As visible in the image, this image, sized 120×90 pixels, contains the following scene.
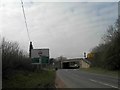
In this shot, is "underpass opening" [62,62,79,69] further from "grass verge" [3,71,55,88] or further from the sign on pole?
"grass verge" [3,71,55,88]

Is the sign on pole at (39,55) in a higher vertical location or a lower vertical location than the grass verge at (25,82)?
higher

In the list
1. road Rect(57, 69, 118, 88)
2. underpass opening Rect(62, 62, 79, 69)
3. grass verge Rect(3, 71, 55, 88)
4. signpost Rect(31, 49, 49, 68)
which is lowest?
road Rect(57, 69, 118, 88)

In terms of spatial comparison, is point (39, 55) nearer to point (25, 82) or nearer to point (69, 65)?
point (25, 82)

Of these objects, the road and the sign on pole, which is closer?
the road

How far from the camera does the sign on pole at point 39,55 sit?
1747 inches

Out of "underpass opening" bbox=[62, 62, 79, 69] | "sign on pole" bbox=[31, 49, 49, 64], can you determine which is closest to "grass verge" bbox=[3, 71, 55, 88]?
"sign on pole" bbox=[31, 49, 49, 64]

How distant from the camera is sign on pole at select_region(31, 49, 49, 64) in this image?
44.4 m

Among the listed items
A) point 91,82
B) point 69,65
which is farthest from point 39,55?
point 69,65

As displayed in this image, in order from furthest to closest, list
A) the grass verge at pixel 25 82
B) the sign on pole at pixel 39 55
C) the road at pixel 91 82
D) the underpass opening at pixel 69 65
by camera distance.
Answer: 1. the underpass opening at pixel 69 65
2. the sign on pole at pixel 39 55
3. the road at pixel 91 82
4. the grass verge at pixel 25 82

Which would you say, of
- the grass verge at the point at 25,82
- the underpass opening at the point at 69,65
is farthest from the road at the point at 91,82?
the underpass opening at the point at 69,65

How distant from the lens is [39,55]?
4559 centimetres

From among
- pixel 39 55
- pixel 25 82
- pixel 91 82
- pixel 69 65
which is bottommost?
pixel 91 82

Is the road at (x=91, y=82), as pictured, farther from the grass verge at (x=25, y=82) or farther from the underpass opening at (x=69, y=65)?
the underpass opening at (x=69, y=65)

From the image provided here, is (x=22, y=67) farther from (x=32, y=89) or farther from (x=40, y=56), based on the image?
(x=32, y=89)
